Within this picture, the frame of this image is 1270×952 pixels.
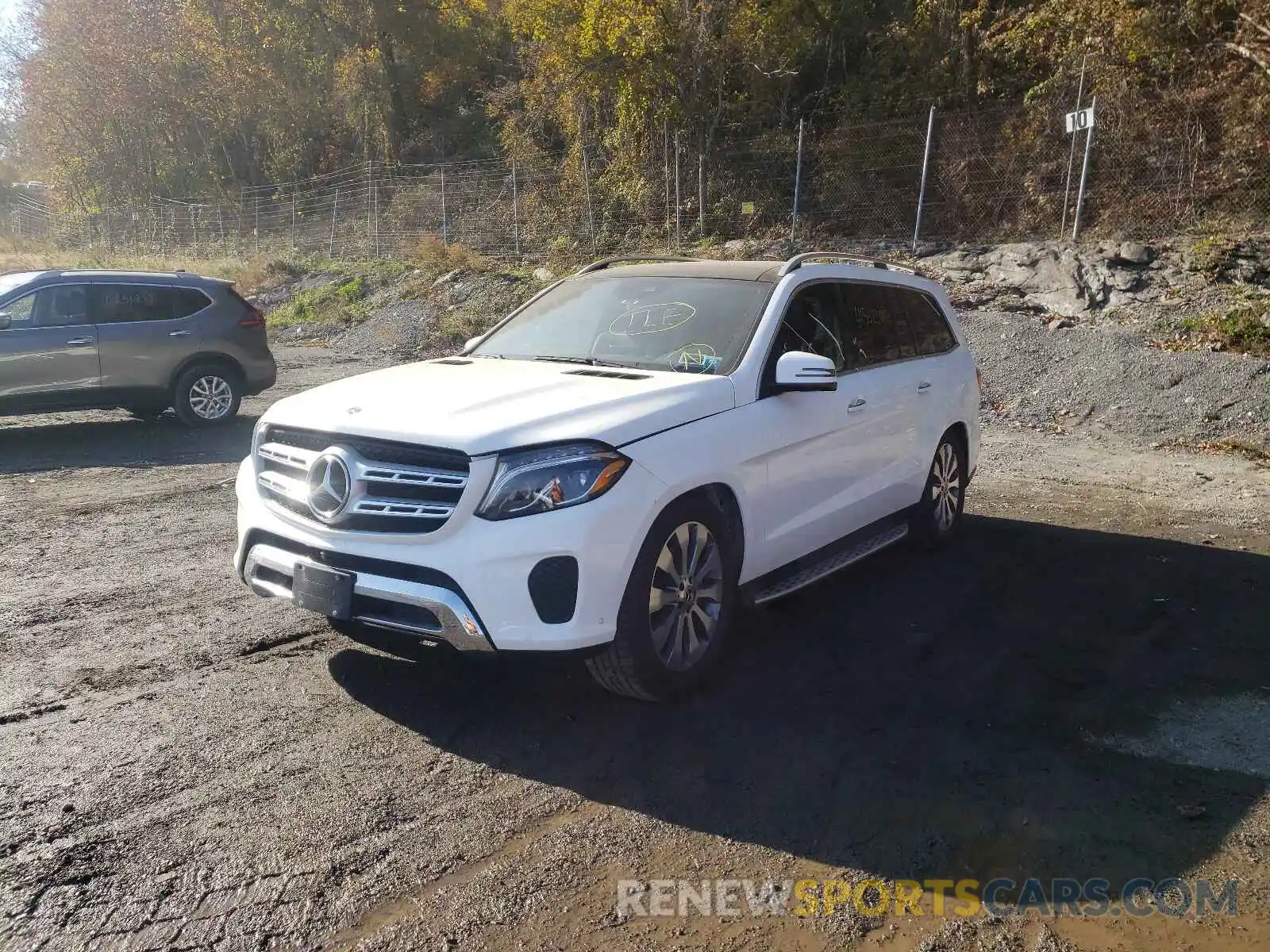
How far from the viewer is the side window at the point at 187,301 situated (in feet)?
37.1

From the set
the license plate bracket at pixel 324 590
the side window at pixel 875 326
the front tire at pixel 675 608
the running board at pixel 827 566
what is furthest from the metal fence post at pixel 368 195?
the front tire at pixel 675 608

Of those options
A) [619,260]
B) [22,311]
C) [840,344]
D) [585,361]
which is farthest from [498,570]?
[22,311]

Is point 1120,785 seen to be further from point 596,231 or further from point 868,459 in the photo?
point 596,231

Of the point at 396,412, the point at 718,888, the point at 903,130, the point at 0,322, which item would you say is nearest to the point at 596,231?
the point at 903,130

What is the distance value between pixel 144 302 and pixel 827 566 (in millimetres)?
8598

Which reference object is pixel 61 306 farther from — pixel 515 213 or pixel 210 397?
pixel 515 213

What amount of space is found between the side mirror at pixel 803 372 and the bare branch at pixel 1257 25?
13.7 m

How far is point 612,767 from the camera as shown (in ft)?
12.9

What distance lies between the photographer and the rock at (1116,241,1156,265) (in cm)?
1462

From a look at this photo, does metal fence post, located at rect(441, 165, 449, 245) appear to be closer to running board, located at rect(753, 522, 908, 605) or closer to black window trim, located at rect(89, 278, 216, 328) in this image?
black window trim, located at rect(89, 278, 216, 328)

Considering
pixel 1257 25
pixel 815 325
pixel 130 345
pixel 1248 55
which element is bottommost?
pixel 130 345

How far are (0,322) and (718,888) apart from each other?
9.79 meters

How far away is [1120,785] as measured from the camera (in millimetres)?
3787

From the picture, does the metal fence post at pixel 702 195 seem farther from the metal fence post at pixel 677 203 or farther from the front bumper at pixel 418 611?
the front bumper at pixel 418 611
